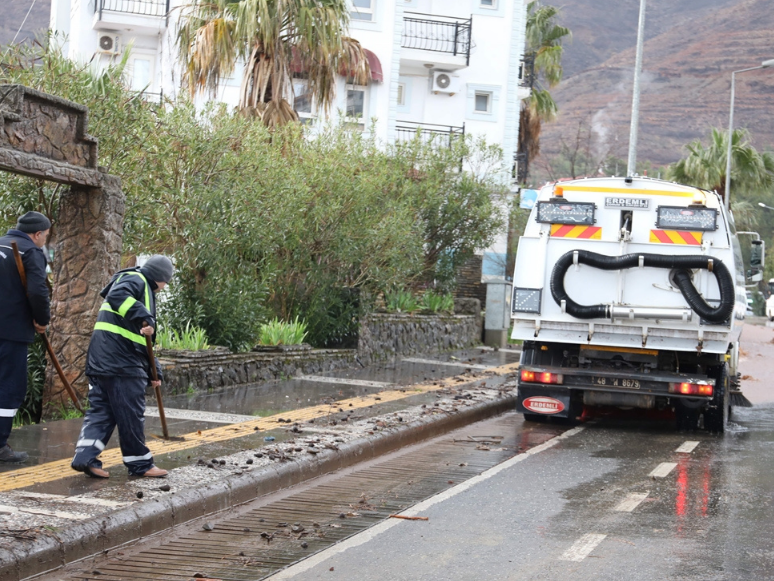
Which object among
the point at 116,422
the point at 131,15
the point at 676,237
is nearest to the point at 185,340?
the point at 116,422

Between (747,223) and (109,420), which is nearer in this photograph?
(109,420)

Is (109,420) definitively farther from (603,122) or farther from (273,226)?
(603,122)

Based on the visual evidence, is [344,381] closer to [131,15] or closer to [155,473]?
[155,473]

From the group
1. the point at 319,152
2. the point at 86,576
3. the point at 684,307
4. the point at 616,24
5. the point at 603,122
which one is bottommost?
the point at 86,576

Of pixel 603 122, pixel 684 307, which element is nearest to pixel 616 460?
pixel 684 307

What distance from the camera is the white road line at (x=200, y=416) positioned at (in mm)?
10804

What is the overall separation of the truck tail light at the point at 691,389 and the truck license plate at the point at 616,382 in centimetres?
41

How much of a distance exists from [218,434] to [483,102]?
28.6 metres

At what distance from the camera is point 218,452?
8930 millimetres

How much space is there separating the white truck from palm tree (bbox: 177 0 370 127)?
26.7 ft

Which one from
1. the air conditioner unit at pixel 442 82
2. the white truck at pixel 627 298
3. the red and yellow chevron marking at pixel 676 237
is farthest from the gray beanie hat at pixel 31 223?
the air conditioner unit at pixel 442 82

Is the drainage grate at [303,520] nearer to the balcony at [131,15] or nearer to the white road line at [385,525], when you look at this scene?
the white road line at [385,525]

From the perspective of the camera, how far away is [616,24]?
182m

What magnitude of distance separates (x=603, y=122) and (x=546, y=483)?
14709 cm
